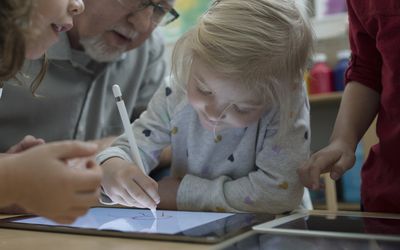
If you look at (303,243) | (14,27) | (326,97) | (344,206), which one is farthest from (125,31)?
(344,206)

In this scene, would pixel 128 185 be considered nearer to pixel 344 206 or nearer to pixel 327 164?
pixel 327 164

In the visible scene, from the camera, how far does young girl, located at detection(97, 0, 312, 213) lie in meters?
0.73

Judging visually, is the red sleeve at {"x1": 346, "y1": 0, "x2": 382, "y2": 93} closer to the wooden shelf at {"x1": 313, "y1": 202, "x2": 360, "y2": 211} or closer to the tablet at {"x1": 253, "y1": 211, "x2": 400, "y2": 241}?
the tablet at {"x1": 253, "y1": 211, "x2": 400, "y2": 241}

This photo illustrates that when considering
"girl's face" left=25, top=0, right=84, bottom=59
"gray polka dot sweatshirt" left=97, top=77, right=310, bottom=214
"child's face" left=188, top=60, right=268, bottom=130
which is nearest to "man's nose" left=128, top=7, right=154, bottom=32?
"gray polka dot sweatshirt" left=97, top=77, right=310, bottom=214

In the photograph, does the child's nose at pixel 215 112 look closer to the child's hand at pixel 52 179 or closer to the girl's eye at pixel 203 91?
the girl's eye at pixel 203 91

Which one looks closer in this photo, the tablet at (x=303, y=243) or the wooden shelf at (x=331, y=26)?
the tablet at (x=303, y=243)

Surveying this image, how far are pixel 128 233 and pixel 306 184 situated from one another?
315 mm

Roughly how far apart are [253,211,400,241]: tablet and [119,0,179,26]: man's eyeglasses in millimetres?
575

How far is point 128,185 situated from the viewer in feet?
2.34

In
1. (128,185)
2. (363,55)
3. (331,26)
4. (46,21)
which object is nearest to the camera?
(46,21)

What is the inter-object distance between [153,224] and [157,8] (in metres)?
0.60

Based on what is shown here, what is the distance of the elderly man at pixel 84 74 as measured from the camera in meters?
1.07

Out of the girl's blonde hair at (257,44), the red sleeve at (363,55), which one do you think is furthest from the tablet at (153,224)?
the red sleeve at (363,55)

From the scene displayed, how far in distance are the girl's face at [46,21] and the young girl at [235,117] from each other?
227 millimetres
